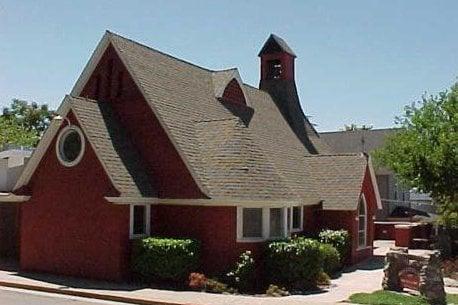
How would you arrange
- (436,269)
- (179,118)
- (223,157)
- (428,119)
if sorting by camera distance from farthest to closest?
1. (428,119)
2. (179,118)
3. (223,157)
4. (436,269)

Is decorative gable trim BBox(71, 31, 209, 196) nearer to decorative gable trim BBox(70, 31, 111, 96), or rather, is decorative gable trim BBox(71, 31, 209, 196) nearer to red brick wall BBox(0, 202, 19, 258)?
decorative gable trim BBox(70, 31, 111, 96)

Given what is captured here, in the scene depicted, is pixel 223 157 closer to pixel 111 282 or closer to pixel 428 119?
pixel 111 282

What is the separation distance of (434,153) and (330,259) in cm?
738

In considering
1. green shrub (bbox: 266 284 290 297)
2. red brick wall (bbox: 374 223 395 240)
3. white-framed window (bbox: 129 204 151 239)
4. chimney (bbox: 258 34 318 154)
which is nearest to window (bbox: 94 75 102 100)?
white-framed window (bbox: 129 204 151 239)

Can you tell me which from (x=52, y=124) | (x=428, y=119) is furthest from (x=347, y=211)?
(x=52, y=124)

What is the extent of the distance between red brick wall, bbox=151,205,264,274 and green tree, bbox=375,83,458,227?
10.2 m

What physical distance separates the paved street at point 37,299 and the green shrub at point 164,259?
2.65 meters

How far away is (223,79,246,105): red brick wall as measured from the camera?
88.9ft

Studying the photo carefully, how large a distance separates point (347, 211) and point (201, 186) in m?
8.39

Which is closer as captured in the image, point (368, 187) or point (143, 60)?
point (143, 60)

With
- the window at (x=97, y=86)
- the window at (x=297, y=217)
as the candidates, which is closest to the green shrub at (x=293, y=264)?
the window at (x=297, y=217)

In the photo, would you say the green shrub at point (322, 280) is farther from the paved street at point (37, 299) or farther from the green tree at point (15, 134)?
the green tree at point (15, 134)

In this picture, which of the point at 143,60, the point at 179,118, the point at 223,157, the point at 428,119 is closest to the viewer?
the point at 223,157

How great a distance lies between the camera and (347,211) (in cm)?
2531
